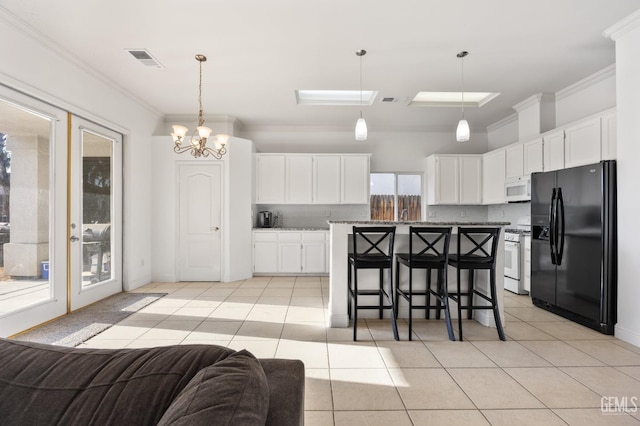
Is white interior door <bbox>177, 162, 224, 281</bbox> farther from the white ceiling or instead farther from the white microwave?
the white microwave

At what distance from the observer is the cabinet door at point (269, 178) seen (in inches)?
236

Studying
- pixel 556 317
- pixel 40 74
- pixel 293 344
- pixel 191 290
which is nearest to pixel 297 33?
pixel 40 74

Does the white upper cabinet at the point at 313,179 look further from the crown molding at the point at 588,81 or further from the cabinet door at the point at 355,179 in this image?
the crown molding at the point at 588,81

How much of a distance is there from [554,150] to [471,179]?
181 centimetres

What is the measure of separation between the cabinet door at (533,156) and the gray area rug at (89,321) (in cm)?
572

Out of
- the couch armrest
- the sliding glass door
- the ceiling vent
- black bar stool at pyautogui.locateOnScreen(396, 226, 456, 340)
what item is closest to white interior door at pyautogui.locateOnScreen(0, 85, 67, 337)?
the sliding glass door

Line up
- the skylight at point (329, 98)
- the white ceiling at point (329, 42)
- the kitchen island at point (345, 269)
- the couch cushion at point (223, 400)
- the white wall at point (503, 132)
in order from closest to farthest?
the couch cushion at point (223, 400), the white ceiling at point (329, 42), the kitchen island at point (345, 269), the skylight at point (329, 98), the white wall at point (503, 132)

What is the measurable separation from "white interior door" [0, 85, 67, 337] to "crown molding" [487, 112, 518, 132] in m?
6.72

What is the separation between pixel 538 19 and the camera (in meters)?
2.89

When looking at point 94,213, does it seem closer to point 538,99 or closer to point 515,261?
point 515,261

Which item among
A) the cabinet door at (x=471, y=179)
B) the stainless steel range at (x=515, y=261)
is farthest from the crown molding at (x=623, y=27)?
the cabinet door at (x=471, y=179)

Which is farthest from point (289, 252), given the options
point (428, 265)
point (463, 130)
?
point (463, 130)

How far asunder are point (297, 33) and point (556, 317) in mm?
4298

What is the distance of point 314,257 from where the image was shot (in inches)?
228
